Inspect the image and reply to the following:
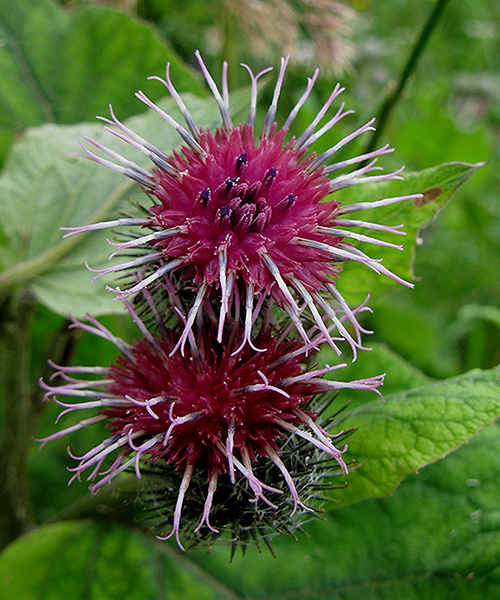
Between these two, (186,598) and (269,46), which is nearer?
(186,598)

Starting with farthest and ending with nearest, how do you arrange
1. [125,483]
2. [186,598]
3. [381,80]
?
1. [381,80]
2. [186,598]
3. [125,483]

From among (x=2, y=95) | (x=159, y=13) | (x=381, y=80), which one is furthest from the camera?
(x=381, y=80)

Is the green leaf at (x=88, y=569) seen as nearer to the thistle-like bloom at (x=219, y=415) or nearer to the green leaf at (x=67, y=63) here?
the thistle-like bloom at (x=219, y=415)

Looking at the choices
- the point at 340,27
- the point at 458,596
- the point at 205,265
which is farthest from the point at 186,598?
the point at 340,27

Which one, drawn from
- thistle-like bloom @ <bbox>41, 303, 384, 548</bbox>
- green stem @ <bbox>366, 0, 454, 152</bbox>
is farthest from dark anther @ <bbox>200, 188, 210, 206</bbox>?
green stem @ <bbox>366, 0, 454, 152</bbox>

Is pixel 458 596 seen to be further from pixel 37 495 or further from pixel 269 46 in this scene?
pixel 269 46

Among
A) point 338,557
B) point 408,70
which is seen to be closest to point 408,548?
point 338,557

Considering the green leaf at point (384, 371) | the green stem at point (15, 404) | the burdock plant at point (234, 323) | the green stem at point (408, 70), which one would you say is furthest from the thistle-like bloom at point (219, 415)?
the green stem at point (408, 70)
